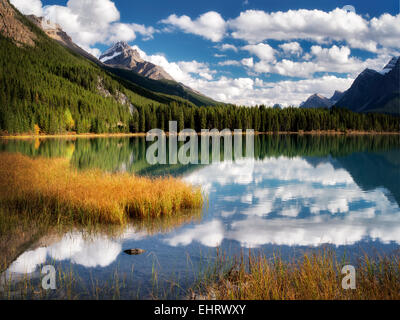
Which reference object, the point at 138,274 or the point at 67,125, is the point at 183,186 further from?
the point at 67,125

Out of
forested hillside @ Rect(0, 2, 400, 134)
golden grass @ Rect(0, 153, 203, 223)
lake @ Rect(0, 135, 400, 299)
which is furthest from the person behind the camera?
forested hillside @ Rect(0, 2, 400, 134)

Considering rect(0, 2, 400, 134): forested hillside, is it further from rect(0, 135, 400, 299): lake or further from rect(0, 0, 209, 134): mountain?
rect(0, 135, 400, 299): lake

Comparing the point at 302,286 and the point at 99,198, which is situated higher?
the point at 99,198

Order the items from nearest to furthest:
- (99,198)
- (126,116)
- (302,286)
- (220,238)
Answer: (302,286) → (220,238) → (99,198) → (126,116)

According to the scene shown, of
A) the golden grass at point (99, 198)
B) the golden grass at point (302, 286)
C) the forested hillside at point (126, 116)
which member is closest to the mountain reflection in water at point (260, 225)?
the golden grass at point (99, 198)

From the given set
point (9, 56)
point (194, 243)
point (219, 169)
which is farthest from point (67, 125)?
point (194, 243)

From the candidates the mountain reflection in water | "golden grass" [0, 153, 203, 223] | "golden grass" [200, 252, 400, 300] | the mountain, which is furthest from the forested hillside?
"golden grass" [200, 252, 400, 300]

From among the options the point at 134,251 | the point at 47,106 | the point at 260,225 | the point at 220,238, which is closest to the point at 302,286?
the point at 220,238

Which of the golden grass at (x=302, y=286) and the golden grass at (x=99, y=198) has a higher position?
the golden grass at (x=99, y=198)

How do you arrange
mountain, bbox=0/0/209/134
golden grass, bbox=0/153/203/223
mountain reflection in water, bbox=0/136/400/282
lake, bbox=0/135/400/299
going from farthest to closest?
mountain, bbox=0/0/209/134 → golden grass, bbox=0/153/203/223 → mountain reflection in water, bbox=0/136/400/282 → lake, bbox=0/135/400/299

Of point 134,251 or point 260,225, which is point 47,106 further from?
point 134,251

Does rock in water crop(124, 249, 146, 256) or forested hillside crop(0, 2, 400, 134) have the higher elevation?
forested hillside crop(0, 2, 400, 134)

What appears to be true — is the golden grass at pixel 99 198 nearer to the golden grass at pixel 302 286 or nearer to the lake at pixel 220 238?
the lake at pixel 220 238

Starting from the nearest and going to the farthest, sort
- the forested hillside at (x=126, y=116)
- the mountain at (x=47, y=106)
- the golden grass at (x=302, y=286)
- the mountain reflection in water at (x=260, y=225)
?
the golden grass at (x=302, y=286) → the mountain reflection in water at (x=260, y=225) → the mountain at (x=47, y=106) → the forested hillside at (x=126, y=116)
